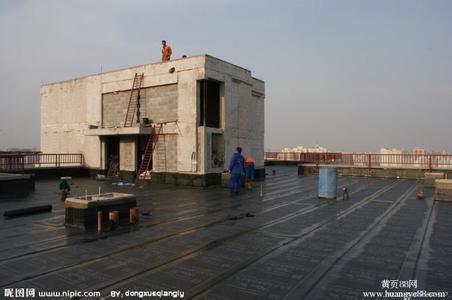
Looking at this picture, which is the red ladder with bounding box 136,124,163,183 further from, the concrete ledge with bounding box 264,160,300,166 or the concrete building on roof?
the concrete ledge with bounding box 264,160,300,166

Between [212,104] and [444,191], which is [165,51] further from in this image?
[444,191]

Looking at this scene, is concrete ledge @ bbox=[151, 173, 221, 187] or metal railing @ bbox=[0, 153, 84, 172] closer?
concrete ledge @ bbox=[151, 173, 221, 187]

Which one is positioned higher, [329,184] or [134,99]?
[134,99]

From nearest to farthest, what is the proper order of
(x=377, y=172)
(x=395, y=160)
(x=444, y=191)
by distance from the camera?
1. (x=444, y=191)
2. (x=377, y=172)
3. (x=395, y=160)

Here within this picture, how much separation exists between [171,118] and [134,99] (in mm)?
3340

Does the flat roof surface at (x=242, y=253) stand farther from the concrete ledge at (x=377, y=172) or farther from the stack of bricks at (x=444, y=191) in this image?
the concrete ledge at (x=377, y=172)

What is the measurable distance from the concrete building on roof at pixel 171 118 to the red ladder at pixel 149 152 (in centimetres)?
21

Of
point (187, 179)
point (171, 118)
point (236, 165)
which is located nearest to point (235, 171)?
point (236, 165)

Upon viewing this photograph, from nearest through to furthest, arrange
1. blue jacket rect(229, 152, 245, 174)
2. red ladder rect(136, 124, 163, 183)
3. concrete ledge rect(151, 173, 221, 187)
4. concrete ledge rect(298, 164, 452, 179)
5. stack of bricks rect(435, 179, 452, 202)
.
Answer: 1. stack of bricks rect(435, 179, 452, 202)
2. blue jacket rect(229, 152, 245, 174)
3. concrete ledge rect(151, 173, 221, 187)
4. red ladder rect(136, 124, 163, 183)
5. concrete ledge rect(298, 164, 452, 179)

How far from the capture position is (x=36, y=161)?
952 inches

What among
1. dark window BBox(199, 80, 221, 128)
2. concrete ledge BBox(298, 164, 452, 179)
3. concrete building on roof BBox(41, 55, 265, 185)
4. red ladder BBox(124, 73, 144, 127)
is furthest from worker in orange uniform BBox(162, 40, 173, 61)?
concrete ledge BBox(298, 164, 452, 179)

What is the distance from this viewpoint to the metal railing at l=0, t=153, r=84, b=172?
20.5 meters

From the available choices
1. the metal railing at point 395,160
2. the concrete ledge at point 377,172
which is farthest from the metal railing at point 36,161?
the metal railing at point 395,160

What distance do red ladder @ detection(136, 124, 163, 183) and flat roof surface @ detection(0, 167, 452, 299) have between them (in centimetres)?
920
